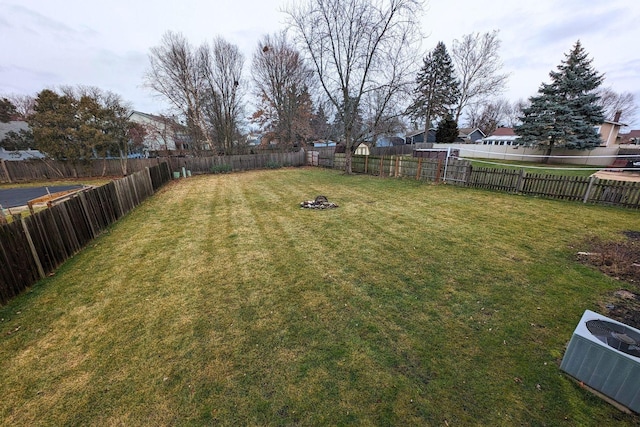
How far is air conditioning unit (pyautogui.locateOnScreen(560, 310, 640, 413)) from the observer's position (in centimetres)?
221

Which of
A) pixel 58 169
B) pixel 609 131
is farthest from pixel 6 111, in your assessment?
pixel 609 131

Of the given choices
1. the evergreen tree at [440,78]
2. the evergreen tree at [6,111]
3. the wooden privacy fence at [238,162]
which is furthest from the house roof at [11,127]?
the evergreen tree at [440,78]

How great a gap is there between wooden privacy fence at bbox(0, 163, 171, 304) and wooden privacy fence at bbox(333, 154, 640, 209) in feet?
45.1

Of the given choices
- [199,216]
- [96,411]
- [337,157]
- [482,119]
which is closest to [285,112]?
[337,157]

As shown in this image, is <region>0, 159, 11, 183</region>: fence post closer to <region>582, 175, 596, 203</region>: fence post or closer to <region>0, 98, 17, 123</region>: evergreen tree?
<region>0, 98, 17, 123</region>: evergreen tree

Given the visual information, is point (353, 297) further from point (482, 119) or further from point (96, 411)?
point (482, 119)

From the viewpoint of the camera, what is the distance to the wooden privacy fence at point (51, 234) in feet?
13.0

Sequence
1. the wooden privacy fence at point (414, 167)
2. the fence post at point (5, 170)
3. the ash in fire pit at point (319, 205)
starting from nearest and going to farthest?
the ash in fire pit at point (319, 205) < the wooden privacy fence at point (414, 167) < the fence post at point (5, 170)

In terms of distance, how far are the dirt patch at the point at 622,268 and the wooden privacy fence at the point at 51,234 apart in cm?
903

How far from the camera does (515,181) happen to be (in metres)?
10.7

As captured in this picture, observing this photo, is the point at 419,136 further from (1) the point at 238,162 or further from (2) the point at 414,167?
(1) the point at 238,162

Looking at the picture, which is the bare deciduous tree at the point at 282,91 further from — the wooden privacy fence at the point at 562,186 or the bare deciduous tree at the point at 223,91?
the wooden privacy fence at the point at 562,186

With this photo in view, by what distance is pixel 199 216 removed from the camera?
340 inches

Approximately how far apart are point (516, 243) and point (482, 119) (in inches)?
2027
